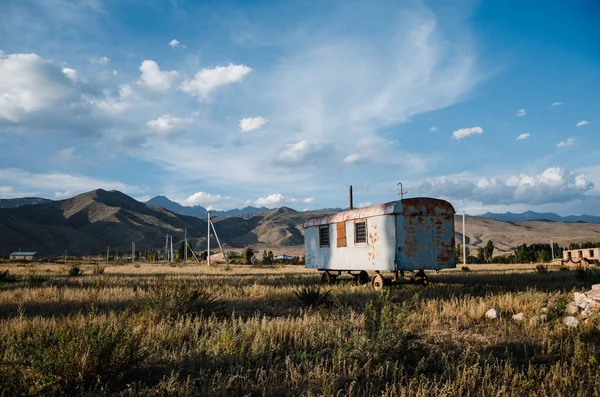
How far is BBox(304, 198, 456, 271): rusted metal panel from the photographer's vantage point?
1218cm

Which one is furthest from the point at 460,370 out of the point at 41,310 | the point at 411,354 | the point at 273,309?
the point at 41,310

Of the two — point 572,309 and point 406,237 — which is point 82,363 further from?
point 406,237

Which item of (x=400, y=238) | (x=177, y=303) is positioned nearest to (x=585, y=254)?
(x=400, y=238)

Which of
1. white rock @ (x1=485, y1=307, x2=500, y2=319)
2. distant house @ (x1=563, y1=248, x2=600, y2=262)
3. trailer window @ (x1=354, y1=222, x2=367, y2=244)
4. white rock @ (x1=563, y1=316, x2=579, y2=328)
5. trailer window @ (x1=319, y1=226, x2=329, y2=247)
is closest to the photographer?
white rock @ (x1=563, y1=316, x2=579, y2=328)

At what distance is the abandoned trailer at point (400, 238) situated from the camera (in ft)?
40.0

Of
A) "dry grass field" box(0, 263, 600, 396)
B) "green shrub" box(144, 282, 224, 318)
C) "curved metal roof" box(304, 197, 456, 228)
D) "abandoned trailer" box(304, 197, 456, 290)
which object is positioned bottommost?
"dry grass field" box(0, 263, 600, 396)

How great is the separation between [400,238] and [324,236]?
4.32m

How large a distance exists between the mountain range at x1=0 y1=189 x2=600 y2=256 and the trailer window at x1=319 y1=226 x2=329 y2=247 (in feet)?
236

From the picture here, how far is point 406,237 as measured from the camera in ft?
40.1

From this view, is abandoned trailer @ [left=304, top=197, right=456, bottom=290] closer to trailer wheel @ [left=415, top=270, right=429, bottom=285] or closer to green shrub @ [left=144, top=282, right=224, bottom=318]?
trailer wheel @ [left=415, top=270, right=429, bottom=285]

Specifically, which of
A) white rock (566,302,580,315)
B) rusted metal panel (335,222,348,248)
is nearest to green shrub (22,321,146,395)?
white rock (566,302,580,315)

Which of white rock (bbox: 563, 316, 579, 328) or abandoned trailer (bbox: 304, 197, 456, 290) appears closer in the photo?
white rock (bbox: 563, 316, 579, 328)

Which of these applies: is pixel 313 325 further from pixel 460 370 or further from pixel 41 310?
pixel 41 310

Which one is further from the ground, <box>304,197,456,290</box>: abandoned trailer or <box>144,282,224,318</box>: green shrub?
<box>304,197,456,290</box>: abandoned trailer
